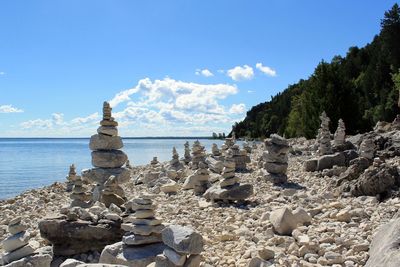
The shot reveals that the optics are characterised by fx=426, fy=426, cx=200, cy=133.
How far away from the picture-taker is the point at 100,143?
15562 mm

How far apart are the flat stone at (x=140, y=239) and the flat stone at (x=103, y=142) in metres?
7.48

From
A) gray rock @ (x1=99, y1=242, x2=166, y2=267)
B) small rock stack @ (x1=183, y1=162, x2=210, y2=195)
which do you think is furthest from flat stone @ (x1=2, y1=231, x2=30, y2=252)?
small rock stack @ (x1=183, y1=162, x2=210, y2=195)

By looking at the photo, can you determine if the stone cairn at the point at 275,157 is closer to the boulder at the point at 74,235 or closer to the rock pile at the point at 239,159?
the rock pile at the point at 239,159

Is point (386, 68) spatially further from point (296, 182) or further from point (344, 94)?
point (296, 182)

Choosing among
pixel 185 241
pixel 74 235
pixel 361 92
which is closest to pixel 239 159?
pixel 74 235

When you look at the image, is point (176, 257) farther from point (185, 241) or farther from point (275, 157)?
point (275, 157)

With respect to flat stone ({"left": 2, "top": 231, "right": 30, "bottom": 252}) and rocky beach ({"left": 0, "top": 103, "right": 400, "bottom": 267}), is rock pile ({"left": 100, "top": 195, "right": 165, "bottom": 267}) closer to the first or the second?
rocky beach ({"left": 0, "top": 103, "right": 400, "bottom": 267})

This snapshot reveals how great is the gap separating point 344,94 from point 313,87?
4181mm

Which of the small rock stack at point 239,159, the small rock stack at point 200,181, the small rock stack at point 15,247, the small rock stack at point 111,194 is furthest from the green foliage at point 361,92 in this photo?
the small rock stack at point 15,247

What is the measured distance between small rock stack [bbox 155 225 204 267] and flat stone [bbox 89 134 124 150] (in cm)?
873

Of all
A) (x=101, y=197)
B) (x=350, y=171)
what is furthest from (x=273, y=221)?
(x=101, y=197)

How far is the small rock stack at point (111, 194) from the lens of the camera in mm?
14001

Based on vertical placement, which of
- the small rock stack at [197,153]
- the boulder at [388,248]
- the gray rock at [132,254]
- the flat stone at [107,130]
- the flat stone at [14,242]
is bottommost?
the gray rock at [132,254]

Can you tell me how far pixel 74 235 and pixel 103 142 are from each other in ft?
20.1
